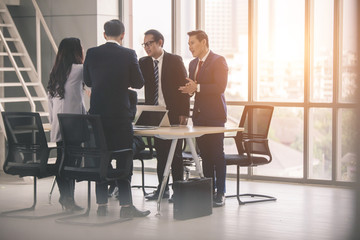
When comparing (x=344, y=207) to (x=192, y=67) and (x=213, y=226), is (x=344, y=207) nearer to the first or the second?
(x=213, y=226)

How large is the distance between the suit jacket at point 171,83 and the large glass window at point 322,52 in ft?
6.61

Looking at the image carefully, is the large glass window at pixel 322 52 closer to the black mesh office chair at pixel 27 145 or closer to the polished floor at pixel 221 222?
the polished floor at pixel 221 222

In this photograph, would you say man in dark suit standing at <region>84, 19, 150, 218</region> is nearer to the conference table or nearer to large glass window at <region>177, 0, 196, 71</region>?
the conference table

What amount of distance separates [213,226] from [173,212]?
1.66 feet

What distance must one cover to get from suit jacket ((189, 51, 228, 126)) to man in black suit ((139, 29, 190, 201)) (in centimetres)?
18

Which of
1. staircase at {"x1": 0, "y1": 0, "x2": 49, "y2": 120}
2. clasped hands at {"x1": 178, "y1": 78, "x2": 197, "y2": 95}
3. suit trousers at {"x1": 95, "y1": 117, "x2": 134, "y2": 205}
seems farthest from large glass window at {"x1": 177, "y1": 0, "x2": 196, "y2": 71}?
suit trousers at {"x1": 95, "y1": 117, "x2": 134, "y2": 205}

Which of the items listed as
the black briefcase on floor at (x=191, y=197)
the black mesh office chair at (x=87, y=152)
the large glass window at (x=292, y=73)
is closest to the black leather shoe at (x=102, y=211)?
the black mesh office chair at (x=87, y=152)

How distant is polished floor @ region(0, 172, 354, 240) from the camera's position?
4.55 m

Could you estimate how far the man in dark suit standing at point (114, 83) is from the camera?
488 centimetres

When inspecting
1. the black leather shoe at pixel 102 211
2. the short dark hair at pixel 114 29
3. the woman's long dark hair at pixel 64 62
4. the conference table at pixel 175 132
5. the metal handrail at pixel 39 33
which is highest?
the metal handrail at pixel 39 33

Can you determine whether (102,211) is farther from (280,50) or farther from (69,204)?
(280,50)

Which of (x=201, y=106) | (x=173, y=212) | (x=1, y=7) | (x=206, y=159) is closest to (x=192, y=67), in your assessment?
(x=201, y=106)

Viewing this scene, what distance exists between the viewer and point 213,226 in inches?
191

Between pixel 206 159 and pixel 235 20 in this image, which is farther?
pixel 235 20
